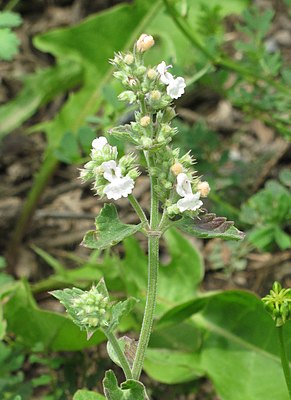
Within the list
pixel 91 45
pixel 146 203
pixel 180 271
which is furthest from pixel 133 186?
pixel 91 45

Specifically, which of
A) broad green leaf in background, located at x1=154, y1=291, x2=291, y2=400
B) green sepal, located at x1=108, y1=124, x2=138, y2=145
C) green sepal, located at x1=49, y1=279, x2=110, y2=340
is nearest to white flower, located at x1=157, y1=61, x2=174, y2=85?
green sepal, located at x1=108, y1=124, x2=138, y2=145

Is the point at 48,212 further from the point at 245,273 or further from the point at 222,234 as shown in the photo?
the point at 222,234

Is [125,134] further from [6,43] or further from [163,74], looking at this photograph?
[6,43]

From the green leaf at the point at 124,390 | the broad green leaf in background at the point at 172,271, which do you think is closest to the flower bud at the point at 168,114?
the green leaf at the point at 124,390

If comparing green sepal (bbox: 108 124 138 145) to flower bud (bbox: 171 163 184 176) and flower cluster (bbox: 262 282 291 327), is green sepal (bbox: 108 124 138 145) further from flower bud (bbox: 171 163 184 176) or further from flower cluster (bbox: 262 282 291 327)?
flower cluster (bbox: 262 282 291 327)

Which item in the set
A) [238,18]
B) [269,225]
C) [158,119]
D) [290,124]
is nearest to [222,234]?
[158,119]

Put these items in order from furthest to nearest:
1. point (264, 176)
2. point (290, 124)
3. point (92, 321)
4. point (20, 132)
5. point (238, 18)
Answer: point (238, 18), point (20, 132), point (264, 176), point (290, 124), point (92, 321)
